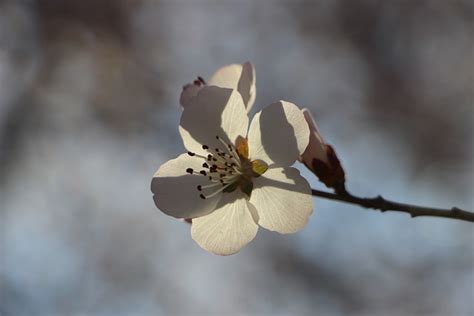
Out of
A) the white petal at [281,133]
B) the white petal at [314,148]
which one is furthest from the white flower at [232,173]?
the white petal at [314,148]

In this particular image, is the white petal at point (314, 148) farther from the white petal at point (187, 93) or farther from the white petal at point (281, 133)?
the white petal at point (187, 93)

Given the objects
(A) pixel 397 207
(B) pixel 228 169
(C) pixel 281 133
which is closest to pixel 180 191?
(B) pixel 228 169

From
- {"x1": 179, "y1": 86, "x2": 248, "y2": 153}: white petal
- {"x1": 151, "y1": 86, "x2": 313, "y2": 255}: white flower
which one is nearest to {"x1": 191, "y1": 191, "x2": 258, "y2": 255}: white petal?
{"x1": 151, "y1": 86, "x2": 313, "y2": 255}: white flower

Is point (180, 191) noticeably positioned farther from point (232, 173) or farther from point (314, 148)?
point (314, 148)

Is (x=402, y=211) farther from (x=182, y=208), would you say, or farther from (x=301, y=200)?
(x=182, y=208)

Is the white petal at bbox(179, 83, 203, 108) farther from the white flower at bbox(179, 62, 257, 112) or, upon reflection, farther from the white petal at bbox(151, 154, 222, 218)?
the white petal at bbox(151, 154, 222, 218)

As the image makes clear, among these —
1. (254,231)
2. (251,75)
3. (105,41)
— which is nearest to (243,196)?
(254,231)
